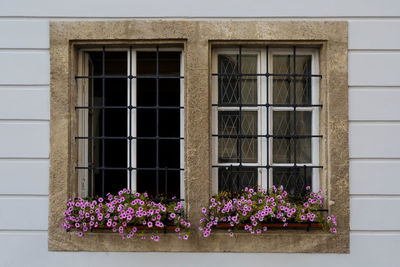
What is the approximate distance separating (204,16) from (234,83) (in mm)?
718

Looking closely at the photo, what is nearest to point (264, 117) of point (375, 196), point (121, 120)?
point (375, 196)

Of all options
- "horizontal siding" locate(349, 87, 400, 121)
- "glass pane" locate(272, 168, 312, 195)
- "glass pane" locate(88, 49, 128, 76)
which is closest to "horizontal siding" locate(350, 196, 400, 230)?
"glass pane" locate(272, 168, 312, 195)

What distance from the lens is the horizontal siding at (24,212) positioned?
355cm

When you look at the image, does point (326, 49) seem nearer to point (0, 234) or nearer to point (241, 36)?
point (241, 36)

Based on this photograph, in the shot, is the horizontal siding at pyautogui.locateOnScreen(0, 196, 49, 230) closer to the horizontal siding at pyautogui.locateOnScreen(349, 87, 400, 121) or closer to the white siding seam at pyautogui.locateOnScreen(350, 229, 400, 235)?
the white siding seam at pyautogui.locateOnScreen(350, 229, 400, 235)

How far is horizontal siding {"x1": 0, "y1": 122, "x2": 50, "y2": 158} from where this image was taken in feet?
11.6

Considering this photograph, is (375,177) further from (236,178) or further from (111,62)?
(111,62)

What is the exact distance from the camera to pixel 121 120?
3.89 m

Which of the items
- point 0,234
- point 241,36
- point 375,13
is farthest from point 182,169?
point 375,13

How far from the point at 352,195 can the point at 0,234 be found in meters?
3.43

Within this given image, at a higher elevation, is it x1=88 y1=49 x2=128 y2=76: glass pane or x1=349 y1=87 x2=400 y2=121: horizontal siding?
x1=88 y1=49 x2=128 y2=76: glass pane

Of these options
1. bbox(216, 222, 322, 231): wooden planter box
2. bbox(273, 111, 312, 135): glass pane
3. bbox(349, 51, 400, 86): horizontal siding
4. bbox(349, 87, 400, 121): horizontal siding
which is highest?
bbox(349, 51, 400, 86): horizontal siding

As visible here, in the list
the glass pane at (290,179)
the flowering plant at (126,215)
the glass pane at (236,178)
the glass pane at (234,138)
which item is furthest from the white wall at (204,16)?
the glass pane at (234,138)

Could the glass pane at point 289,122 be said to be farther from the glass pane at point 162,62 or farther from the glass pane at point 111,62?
the glass pane at point 111,62
